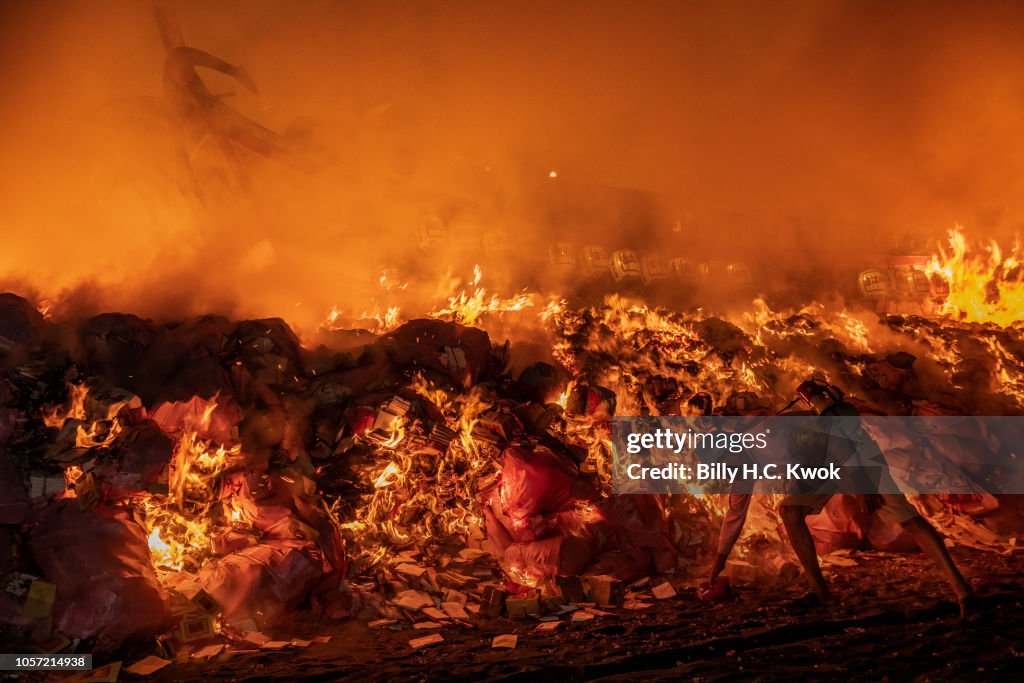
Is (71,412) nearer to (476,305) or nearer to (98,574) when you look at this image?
(98,574)

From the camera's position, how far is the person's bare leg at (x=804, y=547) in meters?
3.40

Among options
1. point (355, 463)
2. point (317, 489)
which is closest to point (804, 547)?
point (355, 463)

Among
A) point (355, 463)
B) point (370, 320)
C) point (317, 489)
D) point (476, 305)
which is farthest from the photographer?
point (476, 305)

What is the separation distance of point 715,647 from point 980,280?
28.6ft

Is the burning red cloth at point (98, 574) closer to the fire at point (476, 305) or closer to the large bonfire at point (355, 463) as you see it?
the large bonfire at point (355, 463)

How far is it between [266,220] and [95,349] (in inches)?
124

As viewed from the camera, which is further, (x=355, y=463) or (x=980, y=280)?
(x=980, y=280)

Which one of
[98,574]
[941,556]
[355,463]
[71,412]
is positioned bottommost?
[941,556]

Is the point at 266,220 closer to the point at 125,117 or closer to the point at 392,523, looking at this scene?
the point at 125,117

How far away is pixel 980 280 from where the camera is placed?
30.0 ft

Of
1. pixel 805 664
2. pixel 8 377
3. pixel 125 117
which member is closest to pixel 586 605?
pixel 805 664

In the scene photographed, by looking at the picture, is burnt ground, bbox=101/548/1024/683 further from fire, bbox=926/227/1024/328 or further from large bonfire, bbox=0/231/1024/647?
fire, bbox=926/227/1024/328

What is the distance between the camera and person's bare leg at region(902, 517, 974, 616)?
3.12 meters

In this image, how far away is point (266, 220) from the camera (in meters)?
7.10
